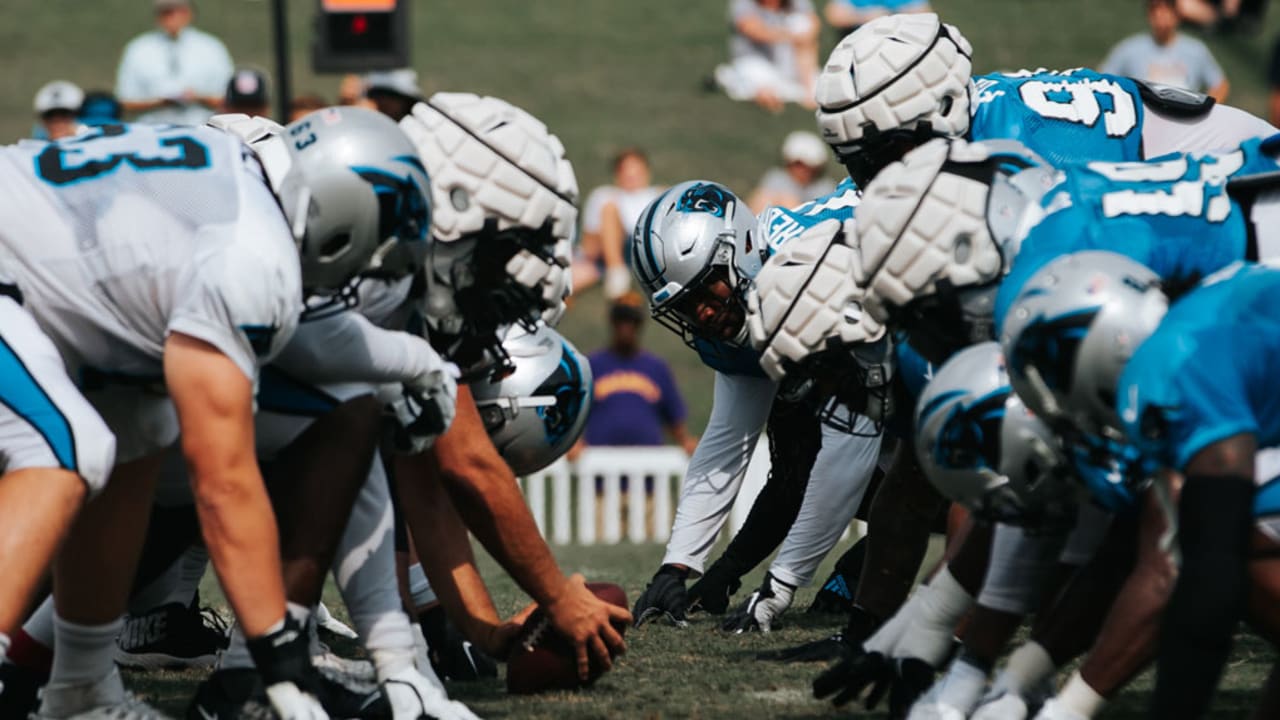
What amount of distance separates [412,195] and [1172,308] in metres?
1.74

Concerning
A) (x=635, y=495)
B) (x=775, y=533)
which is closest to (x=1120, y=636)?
(x=775, y=533)

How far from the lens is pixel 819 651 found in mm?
5531

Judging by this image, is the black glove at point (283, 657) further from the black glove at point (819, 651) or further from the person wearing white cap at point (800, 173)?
the person wearing white cap at point (800, 173)

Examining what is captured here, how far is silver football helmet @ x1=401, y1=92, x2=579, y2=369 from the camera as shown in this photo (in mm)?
4746

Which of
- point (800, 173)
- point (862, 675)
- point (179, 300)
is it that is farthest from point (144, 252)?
point (800, 173)

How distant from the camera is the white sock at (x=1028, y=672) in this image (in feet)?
13.3

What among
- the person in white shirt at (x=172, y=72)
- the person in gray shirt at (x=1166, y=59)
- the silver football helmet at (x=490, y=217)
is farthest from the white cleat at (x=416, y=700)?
the person in gray shirt at (x=1166, y=59)

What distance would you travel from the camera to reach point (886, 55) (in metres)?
5.56

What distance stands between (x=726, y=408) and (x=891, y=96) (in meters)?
1.67

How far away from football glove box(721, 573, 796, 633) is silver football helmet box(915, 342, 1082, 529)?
2.16 m

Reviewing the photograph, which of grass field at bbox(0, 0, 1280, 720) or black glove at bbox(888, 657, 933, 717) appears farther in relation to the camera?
grass field at bbox(0, 0, 1280, 720)

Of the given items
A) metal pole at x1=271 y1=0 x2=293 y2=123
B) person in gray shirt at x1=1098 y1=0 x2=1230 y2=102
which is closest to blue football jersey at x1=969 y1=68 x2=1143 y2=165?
metal pole at x1=271 y1=0 x2=293 y2=123

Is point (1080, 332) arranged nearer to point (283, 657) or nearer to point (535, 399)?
point (283, 657)

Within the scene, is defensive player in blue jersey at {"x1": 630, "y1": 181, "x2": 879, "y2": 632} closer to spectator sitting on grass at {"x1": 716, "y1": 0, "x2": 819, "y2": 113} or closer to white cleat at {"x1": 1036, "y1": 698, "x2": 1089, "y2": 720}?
white cleat at {"x1": 1036, "y1": 698, "x2": 1089, "y2": 720}
